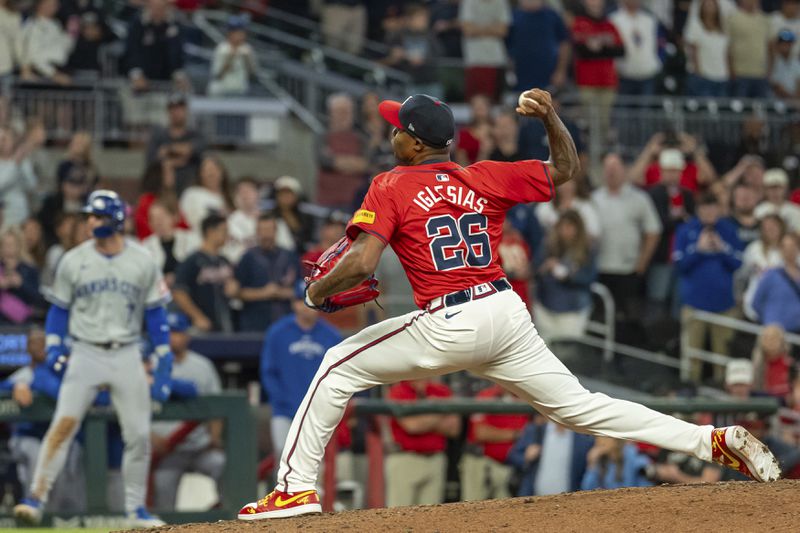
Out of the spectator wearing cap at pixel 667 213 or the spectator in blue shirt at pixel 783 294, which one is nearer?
the spectator in blue shirt at pixel 783 294

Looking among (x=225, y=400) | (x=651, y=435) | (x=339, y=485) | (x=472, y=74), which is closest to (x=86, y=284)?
(x=225, y=400)

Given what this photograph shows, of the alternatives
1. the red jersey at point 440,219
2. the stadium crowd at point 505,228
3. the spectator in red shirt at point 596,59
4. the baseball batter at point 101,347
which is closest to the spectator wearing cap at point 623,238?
the stadium crowd at point 505,228

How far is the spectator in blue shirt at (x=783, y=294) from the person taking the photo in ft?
44.4

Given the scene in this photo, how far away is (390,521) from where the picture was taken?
7016 millimetres

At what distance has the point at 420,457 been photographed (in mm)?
11625

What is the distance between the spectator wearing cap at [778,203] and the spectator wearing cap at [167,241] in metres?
5.63

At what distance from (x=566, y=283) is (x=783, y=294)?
1.91 m

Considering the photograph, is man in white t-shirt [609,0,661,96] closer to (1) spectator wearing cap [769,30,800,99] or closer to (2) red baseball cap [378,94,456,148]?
(1) spectator wearing cap [769,30,800,99]

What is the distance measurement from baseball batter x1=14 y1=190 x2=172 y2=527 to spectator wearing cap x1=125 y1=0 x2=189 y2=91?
5.70 meters

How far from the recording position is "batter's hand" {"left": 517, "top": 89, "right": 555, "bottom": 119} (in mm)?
6754

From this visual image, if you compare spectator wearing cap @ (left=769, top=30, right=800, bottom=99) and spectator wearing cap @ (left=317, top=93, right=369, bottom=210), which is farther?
spectator wearing cap @ (left=769, top=30, right=800, bottom=99)

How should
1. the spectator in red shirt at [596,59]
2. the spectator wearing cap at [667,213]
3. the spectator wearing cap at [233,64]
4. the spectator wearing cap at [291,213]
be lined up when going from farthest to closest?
the spectator in red shirt at [596,59], the spectator wearing cap at [233,64], the spectator wearing cap at [667,213], the spectator wearing cap at [291,213]

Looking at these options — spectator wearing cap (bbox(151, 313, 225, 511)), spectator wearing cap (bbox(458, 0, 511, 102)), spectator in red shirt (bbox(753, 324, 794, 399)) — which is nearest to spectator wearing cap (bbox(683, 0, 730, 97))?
spectator wearing cap (bbox(458, 0, 511, 102))

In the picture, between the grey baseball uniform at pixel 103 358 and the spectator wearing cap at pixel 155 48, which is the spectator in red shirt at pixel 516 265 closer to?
the grey baseball uniform at pixel 103 358
